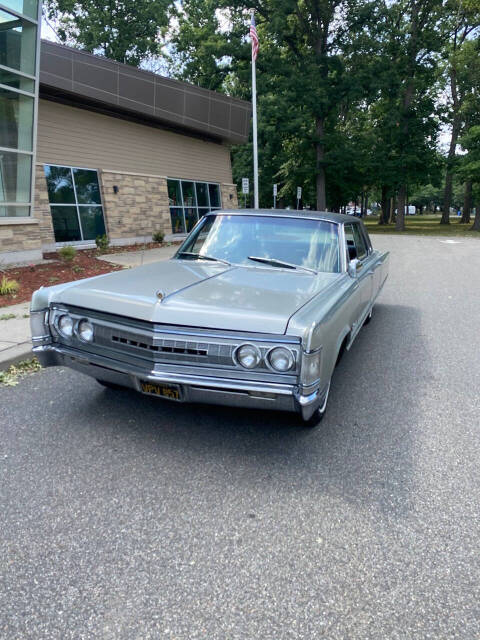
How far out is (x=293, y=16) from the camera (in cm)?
2858

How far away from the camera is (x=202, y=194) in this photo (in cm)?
2025

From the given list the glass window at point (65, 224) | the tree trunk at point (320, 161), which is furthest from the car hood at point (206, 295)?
the tree trunk at point (320, 161)

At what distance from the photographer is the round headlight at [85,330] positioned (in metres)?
3.04

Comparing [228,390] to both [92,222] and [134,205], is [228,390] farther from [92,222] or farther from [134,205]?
[134,205]

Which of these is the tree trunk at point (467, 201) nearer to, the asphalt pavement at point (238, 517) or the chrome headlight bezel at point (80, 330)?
the asphalt pavement at point (238, 517)

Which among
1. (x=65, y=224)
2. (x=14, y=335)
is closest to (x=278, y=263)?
(x=14, y=335)

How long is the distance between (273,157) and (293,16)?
8600mm

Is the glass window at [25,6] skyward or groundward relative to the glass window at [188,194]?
skyward

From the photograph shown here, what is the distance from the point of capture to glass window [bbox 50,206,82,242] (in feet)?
45.4

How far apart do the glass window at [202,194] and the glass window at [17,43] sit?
1031 cm

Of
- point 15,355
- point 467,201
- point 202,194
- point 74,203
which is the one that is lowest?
point 15,355

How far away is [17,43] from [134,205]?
23.7ft

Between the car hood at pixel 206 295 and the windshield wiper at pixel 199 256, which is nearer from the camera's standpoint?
the car hood at pixel 206 295

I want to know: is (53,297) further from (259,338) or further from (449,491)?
(449,491)
